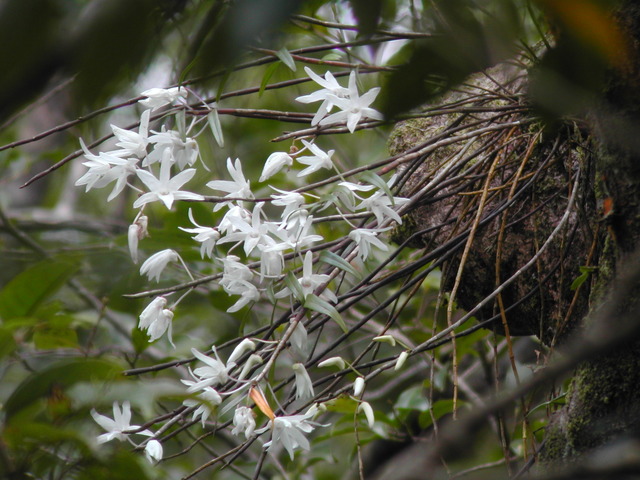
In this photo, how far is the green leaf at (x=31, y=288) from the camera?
1.34 meters

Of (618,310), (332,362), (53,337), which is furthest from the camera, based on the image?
(53,337)

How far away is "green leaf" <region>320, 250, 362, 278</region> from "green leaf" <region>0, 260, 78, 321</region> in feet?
1.89

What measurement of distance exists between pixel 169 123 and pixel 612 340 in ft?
3.55

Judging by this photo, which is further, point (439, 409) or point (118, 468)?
point (439, 409)

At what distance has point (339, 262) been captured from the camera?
107 cm

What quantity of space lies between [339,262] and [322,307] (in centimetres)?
10

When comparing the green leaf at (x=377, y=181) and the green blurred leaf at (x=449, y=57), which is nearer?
the green blurred leaf at (x=449, y=57)

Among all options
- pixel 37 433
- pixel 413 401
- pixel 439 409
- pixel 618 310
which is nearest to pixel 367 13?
pixel 37 433

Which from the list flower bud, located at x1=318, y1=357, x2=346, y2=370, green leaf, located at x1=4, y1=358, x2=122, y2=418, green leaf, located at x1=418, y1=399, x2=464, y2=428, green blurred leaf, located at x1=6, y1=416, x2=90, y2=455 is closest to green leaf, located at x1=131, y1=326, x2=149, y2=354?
flower bud, located at x1=318, y1=357, x2=346, y2=370

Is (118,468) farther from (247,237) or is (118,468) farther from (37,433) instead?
(247,237)

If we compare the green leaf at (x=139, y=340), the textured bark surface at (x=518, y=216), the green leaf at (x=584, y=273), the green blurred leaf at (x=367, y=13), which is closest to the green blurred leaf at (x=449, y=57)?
the green blurred leaf at (x=367, y=13)

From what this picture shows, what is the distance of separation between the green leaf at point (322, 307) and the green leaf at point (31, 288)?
0.59m

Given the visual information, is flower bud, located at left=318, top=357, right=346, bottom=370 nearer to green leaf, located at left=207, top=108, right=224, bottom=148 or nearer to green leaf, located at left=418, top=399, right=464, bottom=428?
green leaf, located at left=207, top=108, right=224, bottom=148

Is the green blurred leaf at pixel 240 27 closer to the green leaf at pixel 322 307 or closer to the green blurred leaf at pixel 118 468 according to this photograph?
the green blurred leaf at pixel 118 468
